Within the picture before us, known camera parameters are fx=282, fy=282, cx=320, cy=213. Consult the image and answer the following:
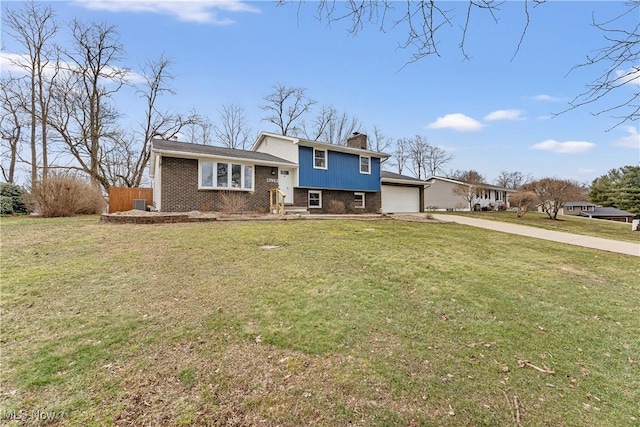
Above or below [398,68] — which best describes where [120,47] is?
above

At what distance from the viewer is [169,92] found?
24031mm

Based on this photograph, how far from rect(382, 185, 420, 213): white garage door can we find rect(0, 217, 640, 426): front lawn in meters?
16.1

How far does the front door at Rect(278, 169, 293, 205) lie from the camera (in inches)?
628

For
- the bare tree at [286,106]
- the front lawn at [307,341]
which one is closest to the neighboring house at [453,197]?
the bare tree at [286,106]

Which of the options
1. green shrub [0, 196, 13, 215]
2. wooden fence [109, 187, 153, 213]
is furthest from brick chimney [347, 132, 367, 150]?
green shrub [0, 196, 13, 215]

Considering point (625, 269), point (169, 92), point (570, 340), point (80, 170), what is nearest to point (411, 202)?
point (625, 269)

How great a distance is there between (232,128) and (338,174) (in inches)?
749

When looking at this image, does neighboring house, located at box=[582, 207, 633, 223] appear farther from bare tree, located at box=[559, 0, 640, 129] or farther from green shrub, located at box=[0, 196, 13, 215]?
green shrub, located at box=[0, 196, 13, 215]

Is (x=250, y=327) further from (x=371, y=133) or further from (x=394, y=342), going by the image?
(x=371, y=133)

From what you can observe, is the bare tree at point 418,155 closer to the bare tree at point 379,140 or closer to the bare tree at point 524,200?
the bare tree at point 379,140

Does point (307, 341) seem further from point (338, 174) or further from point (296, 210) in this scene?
point (338, 174)

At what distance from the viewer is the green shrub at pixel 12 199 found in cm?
1228

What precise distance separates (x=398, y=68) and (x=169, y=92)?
26.9 metres

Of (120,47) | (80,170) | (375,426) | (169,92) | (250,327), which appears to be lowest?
(375,426)
